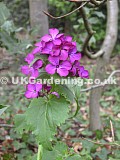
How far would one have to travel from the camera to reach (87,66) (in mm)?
5426

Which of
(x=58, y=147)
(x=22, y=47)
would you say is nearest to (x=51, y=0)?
(x=22, y=47)

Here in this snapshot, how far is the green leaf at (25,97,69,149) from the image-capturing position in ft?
3.91

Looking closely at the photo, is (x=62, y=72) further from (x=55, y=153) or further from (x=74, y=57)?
(x=55, y=153)

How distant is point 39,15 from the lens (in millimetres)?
2293

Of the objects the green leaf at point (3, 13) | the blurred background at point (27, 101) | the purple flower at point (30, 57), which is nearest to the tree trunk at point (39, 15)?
the blurred background at point (27, 101)

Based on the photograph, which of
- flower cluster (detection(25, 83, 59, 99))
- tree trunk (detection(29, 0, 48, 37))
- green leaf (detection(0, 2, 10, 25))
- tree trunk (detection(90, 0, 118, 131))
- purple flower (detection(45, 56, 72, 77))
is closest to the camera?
purple flower (detection(45, 56, 72, 77))

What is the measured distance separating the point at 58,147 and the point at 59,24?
467 centimetres

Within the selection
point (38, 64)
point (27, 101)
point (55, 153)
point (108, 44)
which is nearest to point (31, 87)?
point (38, 64)

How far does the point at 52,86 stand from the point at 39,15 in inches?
46.2

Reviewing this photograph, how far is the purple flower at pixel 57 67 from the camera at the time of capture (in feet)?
3.82

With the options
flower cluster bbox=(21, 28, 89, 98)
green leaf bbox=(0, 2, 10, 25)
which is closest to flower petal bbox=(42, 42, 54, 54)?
flower cluster bbox=(21, 28, 89, 98)

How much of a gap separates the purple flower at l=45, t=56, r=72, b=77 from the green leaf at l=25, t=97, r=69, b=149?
134 millimetres

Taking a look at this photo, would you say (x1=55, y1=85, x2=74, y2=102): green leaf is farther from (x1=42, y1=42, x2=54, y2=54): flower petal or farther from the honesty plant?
(x1=42, y1=42, x2=54, y2=54): flower petal

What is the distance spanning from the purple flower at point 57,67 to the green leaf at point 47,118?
134mm
